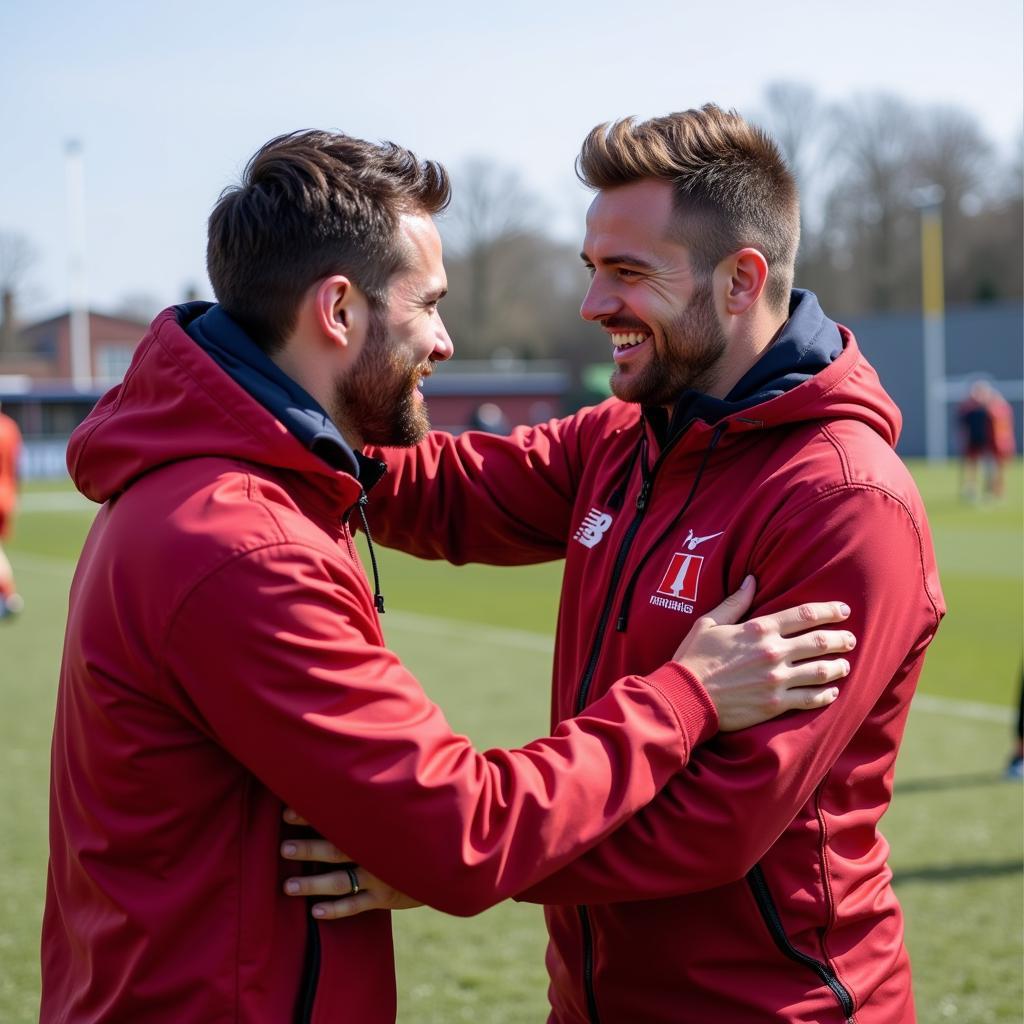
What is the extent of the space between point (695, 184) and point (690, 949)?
1.51 m

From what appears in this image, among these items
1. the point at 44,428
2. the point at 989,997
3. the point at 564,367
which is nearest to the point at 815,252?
the point at 564,367

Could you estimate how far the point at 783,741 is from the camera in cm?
220

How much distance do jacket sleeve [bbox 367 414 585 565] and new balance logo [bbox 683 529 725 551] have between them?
82cm

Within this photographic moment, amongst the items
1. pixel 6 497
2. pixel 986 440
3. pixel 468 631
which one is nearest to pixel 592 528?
pixel 468 631

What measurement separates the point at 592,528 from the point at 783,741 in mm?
797

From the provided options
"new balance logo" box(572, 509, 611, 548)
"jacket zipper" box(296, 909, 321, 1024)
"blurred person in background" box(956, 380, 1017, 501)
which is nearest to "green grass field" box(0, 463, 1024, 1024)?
"new balance logo" box(572, 509, 611, 548)

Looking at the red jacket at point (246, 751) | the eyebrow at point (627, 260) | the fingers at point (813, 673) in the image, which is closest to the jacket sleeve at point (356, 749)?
the red jacket at point (246, 751)

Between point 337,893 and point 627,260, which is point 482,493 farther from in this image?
point 337,893

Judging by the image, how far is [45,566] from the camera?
1947 cm

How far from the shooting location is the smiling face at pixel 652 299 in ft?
8.74

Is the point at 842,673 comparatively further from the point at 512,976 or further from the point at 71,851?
the point at 512,976

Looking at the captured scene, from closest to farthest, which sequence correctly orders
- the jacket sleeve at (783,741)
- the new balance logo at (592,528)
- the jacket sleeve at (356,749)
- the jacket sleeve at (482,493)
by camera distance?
the jacket sleeve at (356,749) < the jacket sleeve at (783,741) < the new balance logo at (592,528) < the jacket sleeve at (482,493)

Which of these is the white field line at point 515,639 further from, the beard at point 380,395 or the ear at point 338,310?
the ear at point 338,310

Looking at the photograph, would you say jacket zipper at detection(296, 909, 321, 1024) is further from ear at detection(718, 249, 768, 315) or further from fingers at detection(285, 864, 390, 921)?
ear at detection(718, 249, 768, 315)
